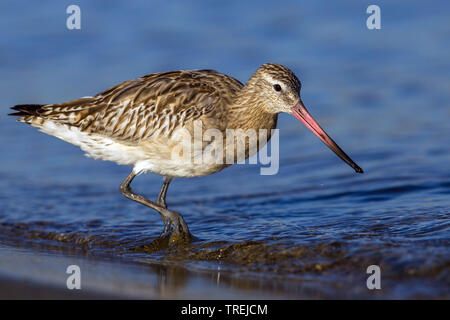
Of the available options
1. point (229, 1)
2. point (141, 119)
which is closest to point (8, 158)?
point (141, 119)

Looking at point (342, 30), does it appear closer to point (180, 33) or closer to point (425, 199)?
point (180, 33)

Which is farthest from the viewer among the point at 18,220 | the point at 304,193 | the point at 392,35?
the point at 392,35

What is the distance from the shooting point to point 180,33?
17234mm

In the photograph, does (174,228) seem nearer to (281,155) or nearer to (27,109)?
(27,109)

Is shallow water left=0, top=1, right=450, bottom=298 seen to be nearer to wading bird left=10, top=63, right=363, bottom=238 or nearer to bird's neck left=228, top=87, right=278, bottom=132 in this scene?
wading bird left=10, top=63, right=363, bottom=238

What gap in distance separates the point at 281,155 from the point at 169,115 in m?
3.87

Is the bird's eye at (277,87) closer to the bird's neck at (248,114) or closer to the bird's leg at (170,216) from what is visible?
the bird's neck at (248,114)

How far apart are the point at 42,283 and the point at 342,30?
37.3 ft

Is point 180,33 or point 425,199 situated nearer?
point 425,199

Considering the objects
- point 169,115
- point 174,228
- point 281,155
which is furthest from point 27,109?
point 281,155

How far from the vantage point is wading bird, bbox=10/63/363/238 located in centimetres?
885

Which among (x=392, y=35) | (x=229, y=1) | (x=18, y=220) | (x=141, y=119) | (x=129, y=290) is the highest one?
(x=229, y=1)

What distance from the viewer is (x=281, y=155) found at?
12.6 metres

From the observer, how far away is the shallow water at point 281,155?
8.20 m
